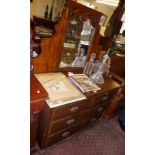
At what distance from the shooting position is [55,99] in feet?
4.10

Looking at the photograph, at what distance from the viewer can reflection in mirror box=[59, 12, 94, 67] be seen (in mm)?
1490

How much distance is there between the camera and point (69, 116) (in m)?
1.51

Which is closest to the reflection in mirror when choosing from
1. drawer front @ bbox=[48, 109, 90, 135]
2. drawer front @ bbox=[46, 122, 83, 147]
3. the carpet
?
drawer front @ bbox=[48, 109, 90, 135]

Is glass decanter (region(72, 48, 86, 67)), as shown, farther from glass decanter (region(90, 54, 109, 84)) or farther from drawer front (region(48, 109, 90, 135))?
drawer front (region(48, 109, 90, 135))

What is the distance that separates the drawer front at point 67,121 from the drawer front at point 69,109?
71 millimetres

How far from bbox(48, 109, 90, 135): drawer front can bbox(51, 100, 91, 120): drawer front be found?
71mm

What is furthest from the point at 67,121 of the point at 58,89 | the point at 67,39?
the point at 67,39

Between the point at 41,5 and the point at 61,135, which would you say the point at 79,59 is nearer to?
the point at 61,135

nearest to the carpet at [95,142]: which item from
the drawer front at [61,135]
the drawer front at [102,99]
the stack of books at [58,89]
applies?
the drawer front at [61,135]

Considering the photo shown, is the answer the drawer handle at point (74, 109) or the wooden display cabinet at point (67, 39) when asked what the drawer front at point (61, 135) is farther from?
the wooden display cabinet at point (67, 39)

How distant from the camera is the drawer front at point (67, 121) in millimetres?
1452
